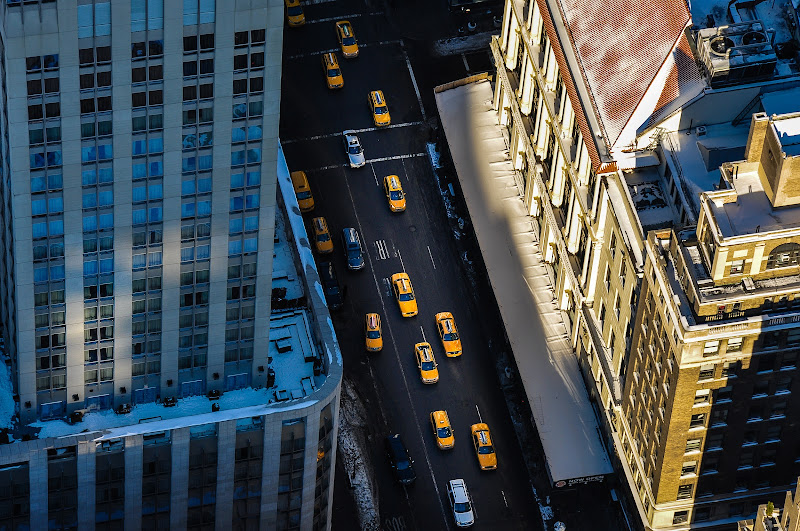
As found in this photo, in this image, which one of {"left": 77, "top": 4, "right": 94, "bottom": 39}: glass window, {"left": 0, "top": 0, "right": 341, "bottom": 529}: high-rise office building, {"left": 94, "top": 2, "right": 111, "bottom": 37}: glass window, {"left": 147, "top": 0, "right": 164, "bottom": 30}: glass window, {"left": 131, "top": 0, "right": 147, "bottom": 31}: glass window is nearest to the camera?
{"left": 77, "top": 4, "right": 94, "bottom": 39}: glass window

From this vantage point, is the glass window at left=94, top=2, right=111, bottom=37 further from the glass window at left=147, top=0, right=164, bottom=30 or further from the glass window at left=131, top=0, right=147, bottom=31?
the glass window at left=147, top=0, right=164, bottom=30

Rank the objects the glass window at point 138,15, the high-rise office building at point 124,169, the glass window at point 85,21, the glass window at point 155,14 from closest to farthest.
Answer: the glass window at point 85,21, the glass window at point 138,15, the glass window at point 155,14, the high-rise office building at point 124,169

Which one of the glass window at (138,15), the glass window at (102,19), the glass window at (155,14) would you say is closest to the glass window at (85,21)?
the glass window at (102,19)

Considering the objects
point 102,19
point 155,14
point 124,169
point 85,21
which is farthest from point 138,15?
point 124,169

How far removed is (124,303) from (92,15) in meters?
34.3

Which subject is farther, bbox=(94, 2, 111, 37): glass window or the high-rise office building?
the high-rise office building

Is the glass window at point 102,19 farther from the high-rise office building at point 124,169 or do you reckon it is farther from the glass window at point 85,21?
the glass window at point 85,21

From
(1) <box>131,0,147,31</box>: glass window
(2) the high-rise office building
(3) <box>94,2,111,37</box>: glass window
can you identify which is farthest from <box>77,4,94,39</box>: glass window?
(1) <box>131,0,147,31</box>: glass window

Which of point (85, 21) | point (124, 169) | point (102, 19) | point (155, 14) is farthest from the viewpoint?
point (124, 169)

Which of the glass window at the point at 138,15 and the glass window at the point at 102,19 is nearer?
the glass window at the point at 102,19

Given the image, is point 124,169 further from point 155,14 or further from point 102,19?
point 102,19

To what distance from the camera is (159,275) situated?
641ft

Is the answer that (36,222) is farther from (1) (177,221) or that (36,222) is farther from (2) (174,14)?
(2) (174,14)

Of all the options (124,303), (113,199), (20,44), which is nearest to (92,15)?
(20,44)
